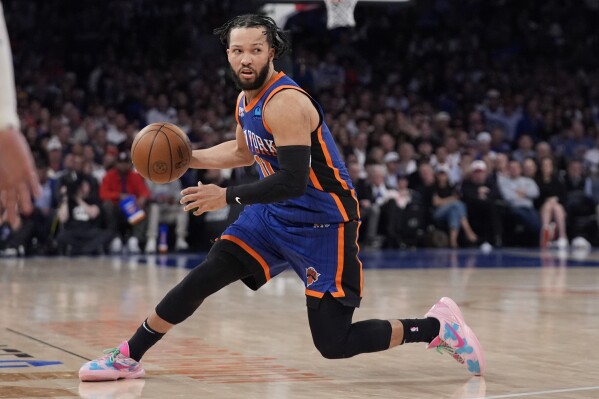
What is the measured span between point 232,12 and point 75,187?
8.58m

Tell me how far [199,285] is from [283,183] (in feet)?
→ 2.42

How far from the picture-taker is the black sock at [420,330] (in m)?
5.85

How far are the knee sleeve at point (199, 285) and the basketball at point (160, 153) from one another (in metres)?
0.47

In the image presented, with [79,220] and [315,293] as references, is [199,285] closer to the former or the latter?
[315,293]

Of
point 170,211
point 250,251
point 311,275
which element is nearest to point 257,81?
point 250,251

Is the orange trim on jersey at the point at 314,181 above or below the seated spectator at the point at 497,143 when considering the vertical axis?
below

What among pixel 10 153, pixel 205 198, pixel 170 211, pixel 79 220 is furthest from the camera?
pixel 170 211

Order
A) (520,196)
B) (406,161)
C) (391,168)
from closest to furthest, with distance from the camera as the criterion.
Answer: (391,168)
(520,196)
(406,161)

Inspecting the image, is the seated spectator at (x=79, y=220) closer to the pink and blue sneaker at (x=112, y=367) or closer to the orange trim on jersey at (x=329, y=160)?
the pink and blue sneaker at (x=112, y=367)

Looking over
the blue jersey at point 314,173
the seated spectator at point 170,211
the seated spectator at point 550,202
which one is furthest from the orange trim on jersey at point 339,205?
the seated spectator at point 550,202

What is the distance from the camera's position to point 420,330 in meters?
5.88

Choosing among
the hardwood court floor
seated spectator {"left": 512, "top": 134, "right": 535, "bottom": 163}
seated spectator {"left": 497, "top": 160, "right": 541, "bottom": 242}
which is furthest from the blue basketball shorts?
seated spectator {"left": 512, "top": 134, "right": 535, "bottom": 163}

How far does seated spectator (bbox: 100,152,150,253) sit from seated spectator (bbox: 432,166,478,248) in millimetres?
4487

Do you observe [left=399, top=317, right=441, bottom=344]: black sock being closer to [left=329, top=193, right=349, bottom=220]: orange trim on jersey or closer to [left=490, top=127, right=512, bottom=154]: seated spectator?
[left=329, top=193, right=349, bottom=220]: orange trim on jersey
